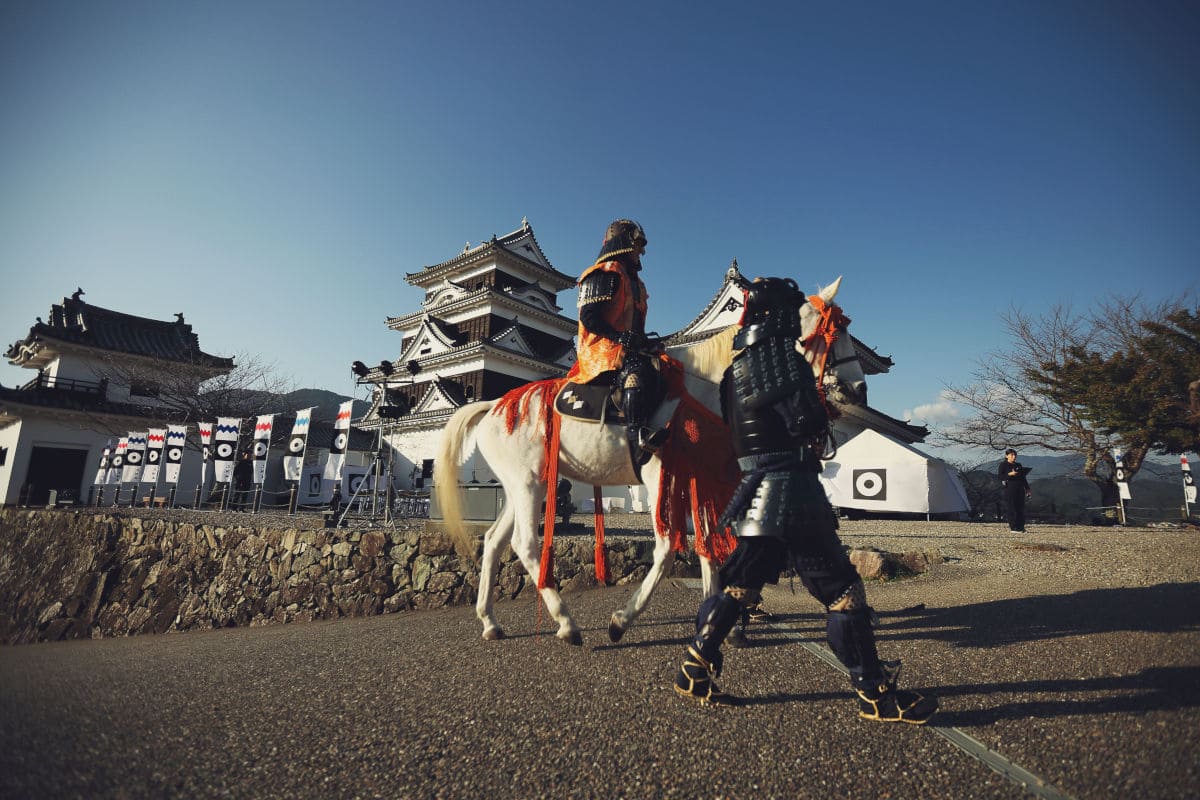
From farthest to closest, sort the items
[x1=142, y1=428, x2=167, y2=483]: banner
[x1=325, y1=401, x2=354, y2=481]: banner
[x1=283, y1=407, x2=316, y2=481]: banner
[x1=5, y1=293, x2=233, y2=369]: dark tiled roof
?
[x1=5, y1=293, x2=233, y2=369]: dark tiled roof → [x1=142, y1=428, x2=167, y2=483]: banner → [x1=283, y1=407, x2=316, y2=481]: banner → [x1=325, y1=401, x2=354, y2=481]: banner

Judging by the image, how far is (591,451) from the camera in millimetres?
3424

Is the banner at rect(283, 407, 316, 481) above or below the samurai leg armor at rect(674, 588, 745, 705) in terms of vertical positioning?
above

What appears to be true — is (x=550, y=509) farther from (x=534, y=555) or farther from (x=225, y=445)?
(x=225, y=445)

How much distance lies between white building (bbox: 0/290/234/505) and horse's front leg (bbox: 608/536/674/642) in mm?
26428

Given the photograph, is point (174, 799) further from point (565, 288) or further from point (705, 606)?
point (565, 288)

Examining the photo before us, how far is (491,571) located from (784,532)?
8.19ft

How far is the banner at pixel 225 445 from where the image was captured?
14.3m

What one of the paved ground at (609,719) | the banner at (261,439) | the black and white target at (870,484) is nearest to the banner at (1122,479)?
the black and white target at (870,484)

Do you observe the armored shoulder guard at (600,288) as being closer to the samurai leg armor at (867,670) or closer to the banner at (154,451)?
the samurai leg armor at (867,670)

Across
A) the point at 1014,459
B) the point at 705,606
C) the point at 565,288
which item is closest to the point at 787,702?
the point at 705,606

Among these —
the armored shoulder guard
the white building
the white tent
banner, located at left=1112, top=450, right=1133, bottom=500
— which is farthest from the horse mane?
the white building

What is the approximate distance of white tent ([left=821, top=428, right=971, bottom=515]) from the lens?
14805 mm

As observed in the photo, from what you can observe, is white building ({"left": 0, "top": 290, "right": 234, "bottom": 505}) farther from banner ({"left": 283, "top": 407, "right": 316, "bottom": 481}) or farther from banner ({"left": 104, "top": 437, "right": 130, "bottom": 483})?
banner ({"left": 283, "top": 407, "right": 316, "bottom": 481})

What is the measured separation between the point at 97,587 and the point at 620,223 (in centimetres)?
1402
